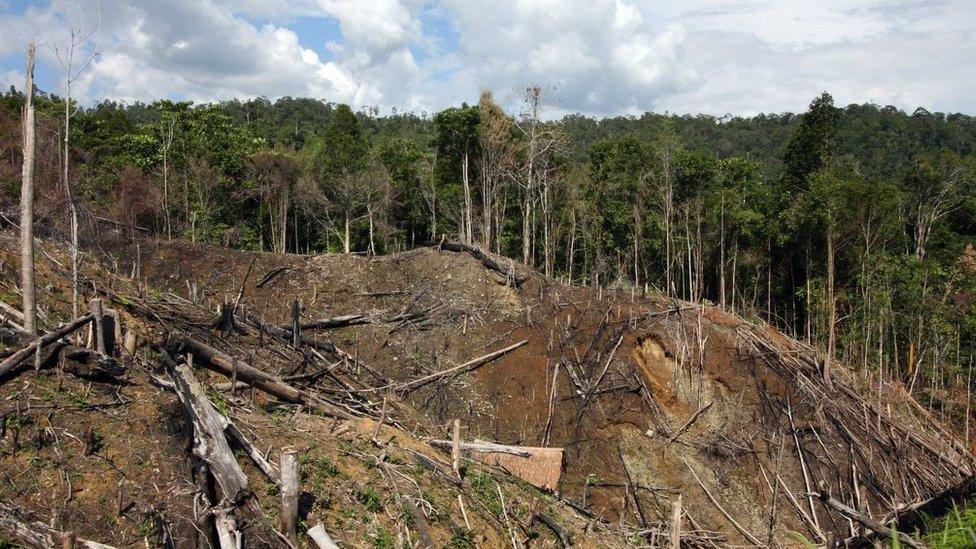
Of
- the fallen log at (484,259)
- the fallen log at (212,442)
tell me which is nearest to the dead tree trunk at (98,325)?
the fallen log at (212,442)

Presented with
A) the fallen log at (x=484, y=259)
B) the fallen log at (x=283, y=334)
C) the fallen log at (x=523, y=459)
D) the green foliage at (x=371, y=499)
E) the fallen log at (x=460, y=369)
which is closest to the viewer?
the green foliage at (x=371, y=499)

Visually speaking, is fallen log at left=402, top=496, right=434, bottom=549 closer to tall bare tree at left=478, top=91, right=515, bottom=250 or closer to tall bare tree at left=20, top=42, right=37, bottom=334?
tall bare tree at left=20, top=42, right=37, bottom=334

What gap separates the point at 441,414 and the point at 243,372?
163 inches

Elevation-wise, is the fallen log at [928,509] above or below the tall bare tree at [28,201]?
below

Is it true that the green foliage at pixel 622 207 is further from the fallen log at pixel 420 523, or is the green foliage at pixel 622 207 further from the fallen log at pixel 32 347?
the fallen log at pixel 420 523

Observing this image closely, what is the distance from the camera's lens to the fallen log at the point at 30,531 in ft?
15.1

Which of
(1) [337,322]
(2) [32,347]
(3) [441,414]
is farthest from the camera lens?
(1) [337,322]

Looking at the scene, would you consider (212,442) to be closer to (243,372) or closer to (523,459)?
(243,372)

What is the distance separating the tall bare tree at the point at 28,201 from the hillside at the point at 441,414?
0.33m

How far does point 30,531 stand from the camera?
4656mm

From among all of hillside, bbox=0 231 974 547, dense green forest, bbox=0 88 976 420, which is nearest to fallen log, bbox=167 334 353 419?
hillside, bbox=0 231 974 547

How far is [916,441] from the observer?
1122 cm

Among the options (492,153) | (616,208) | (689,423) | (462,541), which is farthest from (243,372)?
(616,208)

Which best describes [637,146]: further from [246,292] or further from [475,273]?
[246,292]
